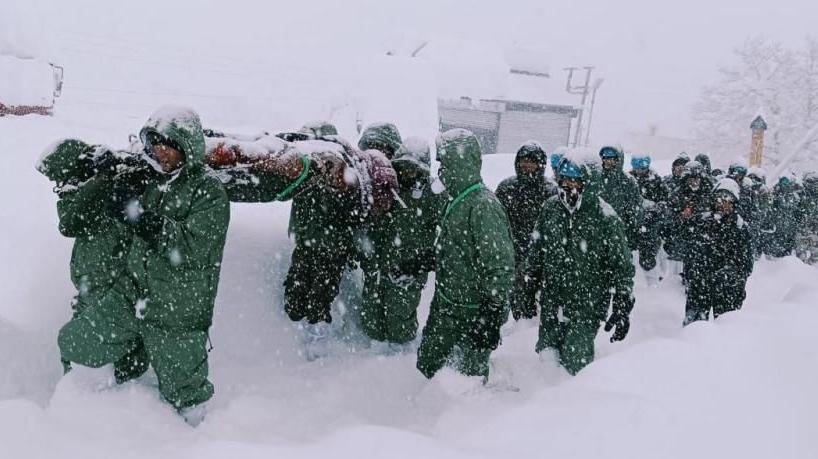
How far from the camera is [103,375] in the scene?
3.54 m

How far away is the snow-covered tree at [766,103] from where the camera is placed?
111ft

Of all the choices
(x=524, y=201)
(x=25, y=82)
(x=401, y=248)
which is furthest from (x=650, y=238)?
(x=25, y=82)

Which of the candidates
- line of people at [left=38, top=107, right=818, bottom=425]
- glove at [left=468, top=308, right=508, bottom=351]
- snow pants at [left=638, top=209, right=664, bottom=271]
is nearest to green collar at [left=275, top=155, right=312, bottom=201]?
line of people at [left=38, top=107, right=818, bottom=425]

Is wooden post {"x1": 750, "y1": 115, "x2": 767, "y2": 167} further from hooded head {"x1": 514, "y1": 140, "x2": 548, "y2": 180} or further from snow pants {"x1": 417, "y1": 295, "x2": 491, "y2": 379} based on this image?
snow pants {"x1": 417, "y1": 295, "x2": 491, "y2": 379}

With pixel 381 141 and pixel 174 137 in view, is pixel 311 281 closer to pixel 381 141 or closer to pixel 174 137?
pixel 381 141

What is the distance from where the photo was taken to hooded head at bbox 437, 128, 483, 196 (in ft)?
12.2

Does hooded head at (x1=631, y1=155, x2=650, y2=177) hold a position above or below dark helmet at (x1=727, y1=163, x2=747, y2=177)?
above

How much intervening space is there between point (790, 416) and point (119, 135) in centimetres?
888

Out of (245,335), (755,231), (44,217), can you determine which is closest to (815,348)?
(245,335)

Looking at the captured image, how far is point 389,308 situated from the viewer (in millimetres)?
4832

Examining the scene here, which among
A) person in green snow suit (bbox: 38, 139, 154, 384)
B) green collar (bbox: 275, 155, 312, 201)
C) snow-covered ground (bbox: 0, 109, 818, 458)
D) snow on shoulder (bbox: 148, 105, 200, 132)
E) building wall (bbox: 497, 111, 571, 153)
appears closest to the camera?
snow-covered ground (bbox: 0, 109, 818, 458)

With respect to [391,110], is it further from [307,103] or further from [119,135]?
[119,135]

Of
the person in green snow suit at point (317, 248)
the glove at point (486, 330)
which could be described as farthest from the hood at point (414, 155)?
the glove at point (486, 330)

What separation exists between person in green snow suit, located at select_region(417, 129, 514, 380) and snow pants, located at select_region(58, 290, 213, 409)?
1.57 meters
